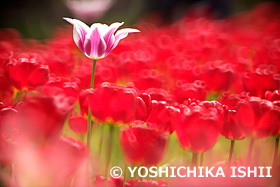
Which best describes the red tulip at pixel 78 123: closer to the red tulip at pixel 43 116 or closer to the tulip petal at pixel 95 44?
the tulip petal at pixel 95 44

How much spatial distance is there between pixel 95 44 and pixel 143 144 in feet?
0.73

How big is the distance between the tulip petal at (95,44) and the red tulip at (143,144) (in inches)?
7.2

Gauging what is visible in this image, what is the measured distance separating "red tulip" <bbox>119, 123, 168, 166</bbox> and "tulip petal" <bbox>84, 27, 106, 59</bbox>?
0.60 feet

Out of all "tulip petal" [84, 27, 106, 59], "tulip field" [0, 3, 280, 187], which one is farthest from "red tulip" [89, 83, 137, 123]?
"tulip petal" [84, 27, 106, 59]

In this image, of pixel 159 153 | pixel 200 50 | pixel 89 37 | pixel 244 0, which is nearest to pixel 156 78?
pixel 89 37

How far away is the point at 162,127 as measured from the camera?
0.58 metres

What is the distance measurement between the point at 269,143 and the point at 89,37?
463mm

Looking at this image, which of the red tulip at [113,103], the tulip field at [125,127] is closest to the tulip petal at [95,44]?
the tulip field at [125,127]

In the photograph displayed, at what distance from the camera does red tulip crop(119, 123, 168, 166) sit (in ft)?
1.65

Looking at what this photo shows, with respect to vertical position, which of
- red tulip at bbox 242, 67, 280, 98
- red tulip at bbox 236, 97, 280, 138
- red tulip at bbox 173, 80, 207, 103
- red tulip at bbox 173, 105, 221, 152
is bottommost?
red tulip at bbox 173, 105, 221, 152

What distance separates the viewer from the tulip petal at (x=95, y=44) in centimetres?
64

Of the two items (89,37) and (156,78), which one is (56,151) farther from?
(156,78)

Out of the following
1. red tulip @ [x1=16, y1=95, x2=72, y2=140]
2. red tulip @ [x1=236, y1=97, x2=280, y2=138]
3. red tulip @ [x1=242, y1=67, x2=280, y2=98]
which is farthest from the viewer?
red tulip @ [x1=242, y1=67, x2=280, y2=98]

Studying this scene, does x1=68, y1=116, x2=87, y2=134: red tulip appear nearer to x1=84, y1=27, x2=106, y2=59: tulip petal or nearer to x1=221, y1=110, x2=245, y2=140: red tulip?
x1=84, y1=27, x2=106, y2=59: tulip petal
